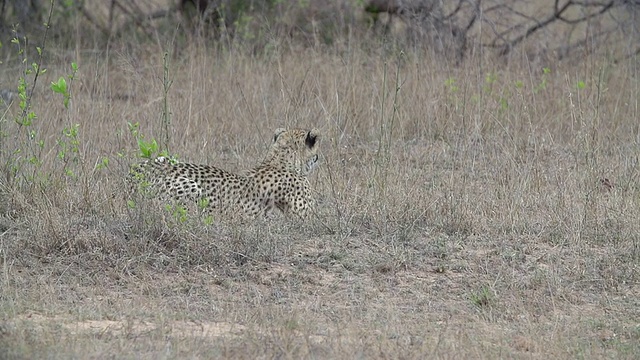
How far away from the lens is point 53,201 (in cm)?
682

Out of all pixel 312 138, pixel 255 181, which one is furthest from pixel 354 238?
pixel 312 138

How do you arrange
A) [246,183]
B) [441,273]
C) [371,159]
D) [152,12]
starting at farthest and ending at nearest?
[152,12] → [371,159] → [246,183] → [441,273]

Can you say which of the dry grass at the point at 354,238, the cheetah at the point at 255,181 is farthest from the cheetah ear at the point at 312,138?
the dry grass at the point at 354,238

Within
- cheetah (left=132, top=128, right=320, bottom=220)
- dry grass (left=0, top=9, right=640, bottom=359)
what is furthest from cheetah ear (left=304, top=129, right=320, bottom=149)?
dry grass (left=0, top=9, right=640, bottom=359)

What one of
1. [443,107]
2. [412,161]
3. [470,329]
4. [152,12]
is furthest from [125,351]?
[152,12]

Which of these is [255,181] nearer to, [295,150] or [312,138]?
[295,150]

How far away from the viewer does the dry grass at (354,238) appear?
5250 millimetres

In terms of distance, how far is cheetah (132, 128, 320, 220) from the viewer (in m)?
7.05

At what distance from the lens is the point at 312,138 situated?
789cm

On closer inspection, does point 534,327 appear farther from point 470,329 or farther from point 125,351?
point 125,351

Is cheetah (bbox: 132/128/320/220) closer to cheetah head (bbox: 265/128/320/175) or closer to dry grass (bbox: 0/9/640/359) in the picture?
cheetah head (bbox: 265/128/320/175)

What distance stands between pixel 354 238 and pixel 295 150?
1337mm

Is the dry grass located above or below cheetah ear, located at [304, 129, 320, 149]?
below

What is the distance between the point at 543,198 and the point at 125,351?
364 centimetres
